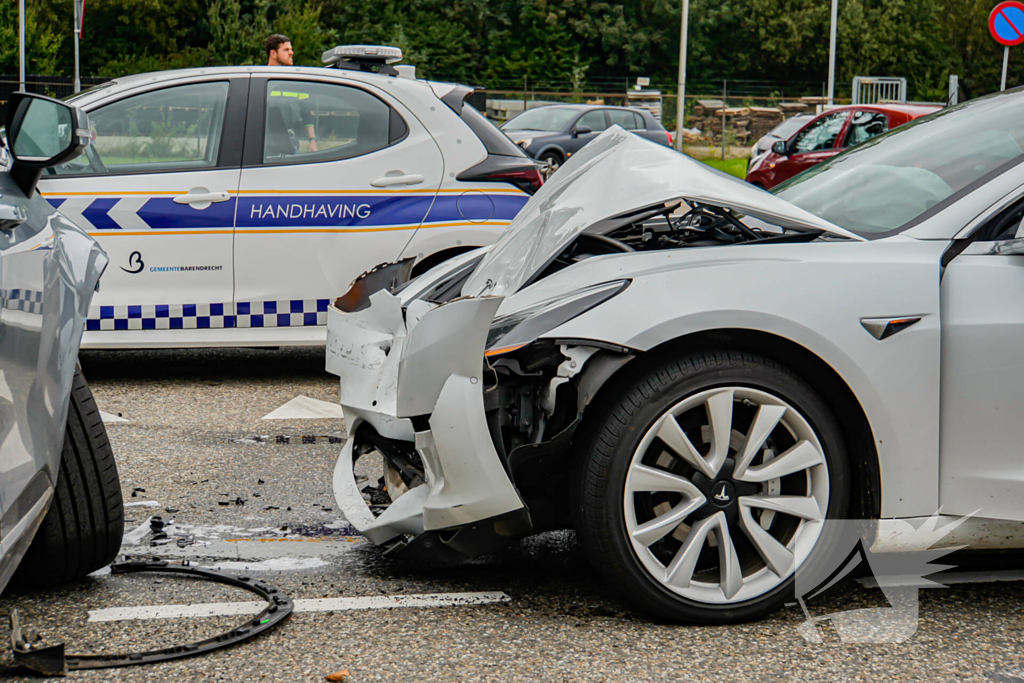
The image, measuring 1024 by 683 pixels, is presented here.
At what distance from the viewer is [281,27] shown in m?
34.8

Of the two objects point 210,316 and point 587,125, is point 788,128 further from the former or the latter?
point 210,316

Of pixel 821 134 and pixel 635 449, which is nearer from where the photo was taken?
pixel 635 449

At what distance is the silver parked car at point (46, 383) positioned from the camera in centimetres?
227

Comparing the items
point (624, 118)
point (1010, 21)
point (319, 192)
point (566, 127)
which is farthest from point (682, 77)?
point (319, 192)

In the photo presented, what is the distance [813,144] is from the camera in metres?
15.8

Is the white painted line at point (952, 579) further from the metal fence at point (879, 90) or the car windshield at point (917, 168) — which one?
the metal fence at point (879, 90)

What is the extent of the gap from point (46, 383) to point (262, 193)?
3.30 meters

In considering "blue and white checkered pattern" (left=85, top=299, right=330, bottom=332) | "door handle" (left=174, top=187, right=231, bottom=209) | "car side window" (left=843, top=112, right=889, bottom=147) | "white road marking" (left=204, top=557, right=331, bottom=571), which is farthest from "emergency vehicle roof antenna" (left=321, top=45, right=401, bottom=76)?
"car side window" (left=843, top=112, right=889, bottom=147)

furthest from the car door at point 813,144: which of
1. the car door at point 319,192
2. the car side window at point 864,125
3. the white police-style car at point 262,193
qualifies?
the car door at point 319,192

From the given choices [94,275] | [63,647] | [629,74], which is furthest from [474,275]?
[629,74]

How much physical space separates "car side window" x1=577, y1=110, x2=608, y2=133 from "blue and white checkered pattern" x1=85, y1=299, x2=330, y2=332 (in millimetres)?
17993

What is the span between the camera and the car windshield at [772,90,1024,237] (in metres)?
3.21

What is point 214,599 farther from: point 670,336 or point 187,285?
point 187,285

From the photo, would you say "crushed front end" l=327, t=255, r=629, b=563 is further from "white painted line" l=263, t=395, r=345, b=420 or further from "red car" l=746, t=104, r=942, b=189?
"red car" l=746, t=104, r=942, b=189
